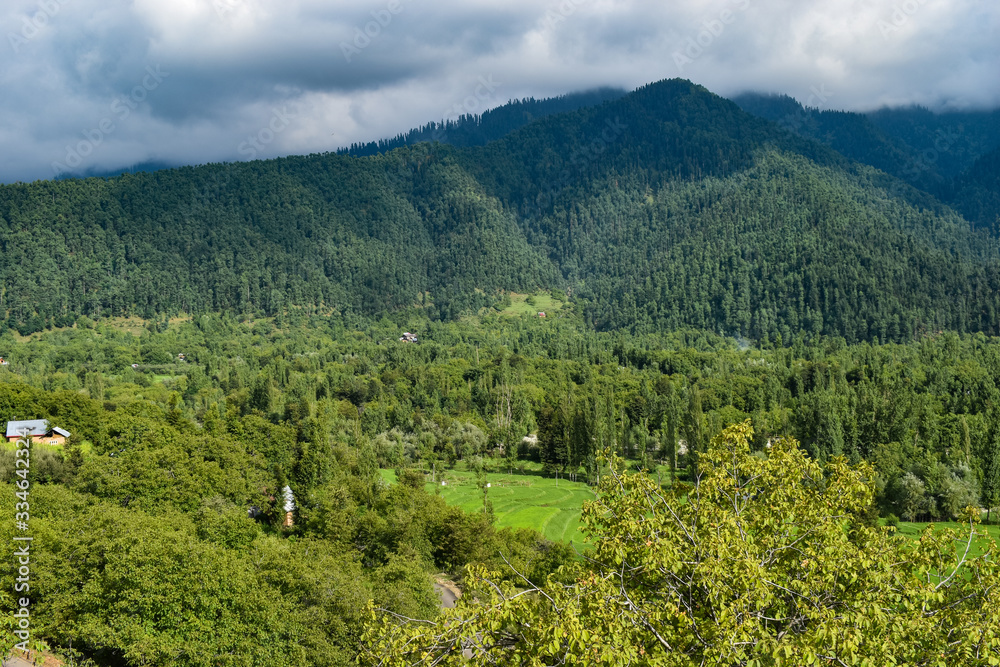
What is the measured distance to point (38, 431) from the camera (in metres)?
86.2

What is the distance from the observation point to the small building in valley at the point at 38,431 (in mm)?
85000

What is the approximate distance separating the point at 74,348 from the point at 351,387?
98784 mm

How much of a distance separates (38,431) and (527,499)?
63117 mm

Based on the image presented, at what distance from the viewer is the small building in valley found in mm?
85000

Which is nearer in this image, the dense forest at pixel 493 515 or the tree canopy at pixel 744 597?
the tree canopy at pixel 744 597

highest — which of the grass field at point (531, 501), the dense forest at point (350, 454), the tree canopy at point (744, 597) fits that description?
the tree canopy at point (744, 597)

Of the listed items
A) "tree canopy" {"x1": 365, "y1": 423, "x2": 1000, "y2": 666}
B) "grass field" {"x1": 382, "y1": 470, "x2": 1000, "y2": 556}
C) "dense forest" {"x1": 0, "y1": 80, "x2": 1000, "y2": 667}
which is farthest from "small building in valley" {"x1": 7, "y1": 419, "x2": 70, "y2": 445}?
"tree canopy" {"x1": 365, "y1": 423, "x2": 1000, "y2": 666}

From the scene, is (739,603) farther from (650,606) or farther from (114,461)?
(114,461)

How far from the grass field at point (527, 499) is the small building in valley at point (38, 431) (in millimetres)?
43393

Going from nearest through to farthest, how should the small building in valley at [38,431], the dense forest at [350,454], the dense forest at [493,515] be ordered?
1. the dense forest at [493,515]
2. the dense forest at [350,454]
3. the small building in valley at [38,431]

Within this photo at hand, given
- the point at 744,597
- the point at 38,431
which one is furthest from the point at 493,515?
the point at 744,597

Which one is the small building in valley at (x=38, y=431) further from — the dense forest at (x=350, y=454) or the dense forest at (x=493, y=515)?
the dense forest at (x=350, y=454)

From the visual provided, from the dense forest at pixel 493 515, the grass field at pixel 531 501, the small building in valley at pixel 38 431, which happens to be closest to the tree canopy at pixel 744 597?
the dense forest at pixel 493 515

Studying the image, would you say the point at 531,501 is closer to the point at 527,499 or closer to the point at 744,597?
the point at 527,499
